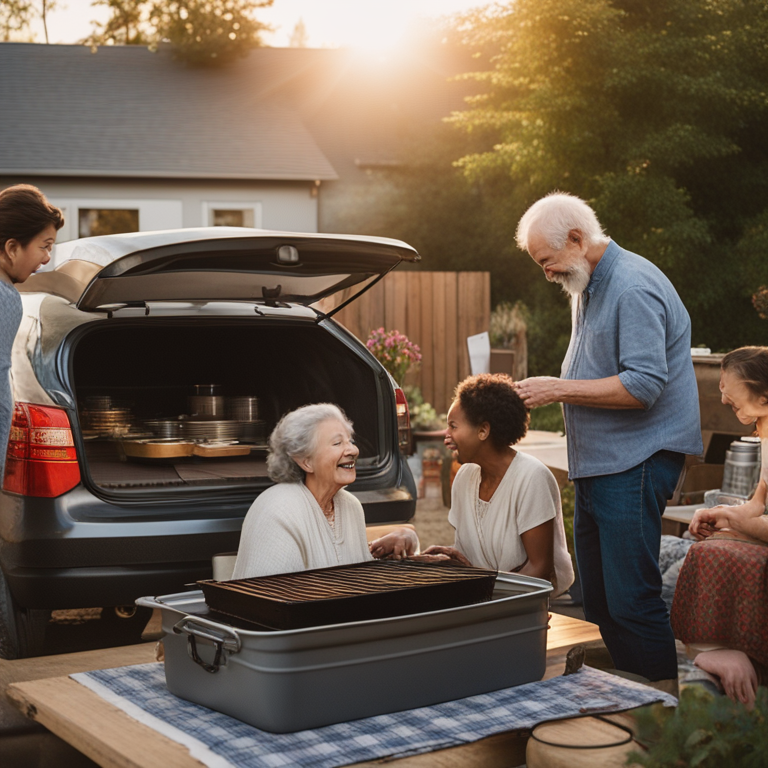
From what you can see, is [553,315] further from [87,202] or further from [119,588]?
[119,588]

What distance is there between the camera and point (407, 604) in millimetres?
2027

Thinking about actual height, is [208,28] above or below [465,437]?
above

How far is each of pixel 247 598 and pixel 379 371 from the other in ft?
6.70

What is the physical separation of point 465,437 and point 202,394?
1.75 m

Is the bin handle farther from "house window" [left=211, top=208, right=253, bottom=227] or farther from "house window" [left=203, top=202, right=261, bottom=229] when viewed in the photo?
"house window" [left=211, top=208, right=253, bottom=227]

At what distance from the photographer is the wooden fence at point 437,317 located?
38.4 feet

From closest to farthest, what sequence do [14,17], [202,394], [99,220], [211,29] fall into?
1. [202,394]
2. [99,220]
3. [211,29]
4. [14,17]

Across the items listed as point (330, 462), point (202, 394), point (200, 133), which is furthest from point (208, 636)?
point (200, 133)

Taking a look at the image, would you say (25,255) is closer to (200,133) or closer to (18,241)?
(18,241)

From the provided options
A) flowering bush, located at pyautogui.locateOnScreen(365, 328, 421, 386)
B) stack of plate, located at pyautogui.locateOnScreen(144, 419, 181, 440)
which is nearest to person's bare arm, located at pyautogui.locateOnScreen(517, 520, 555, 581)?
stack of plate, located at pyautogui.locateOnScreen(144, 419, 181, 440)

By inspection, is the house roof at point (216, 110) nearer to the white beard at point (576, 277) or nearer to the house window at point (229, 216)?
the house window at point (229, 216)

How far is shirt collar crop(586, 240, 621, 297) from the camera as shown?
3.07 meters

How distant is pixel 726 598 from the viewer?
2.42 m

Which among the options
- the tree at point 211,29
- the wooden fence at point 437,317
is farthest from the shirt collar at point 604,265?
the tree at point 211,29
